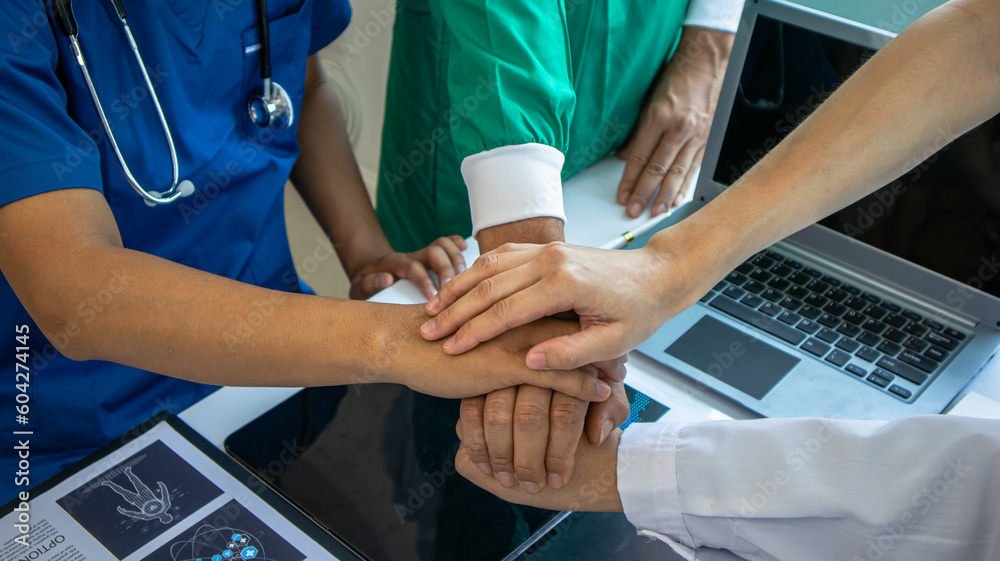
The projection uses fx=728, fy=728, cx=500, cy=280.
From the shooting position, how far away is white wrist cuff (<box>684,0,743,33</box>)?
4.48 feet

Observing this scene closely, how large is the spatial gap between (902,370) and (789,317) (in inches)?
5.8

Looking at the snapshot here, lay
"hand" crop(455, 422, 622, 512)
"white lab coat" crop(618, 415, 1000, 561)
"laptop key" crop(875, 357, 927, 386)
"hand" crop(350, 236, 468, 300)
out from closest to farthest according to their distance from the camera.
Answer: "white lab coat" crop(618, 415, 1000, 561) → "hand" crop(455, 422, 622, 512) → "laptop key" crop(875, 357, 927, 386) → "hand" crop(350, 236, 468, 300)

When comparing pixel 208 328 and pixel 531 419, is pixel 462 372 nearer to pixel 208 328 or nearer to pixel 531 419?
pixel 531 419

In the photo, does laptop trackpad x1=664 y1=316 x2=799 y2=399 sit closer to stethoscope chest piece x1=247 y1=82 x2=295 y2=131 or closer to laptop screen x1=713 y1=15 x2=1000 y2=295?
laptop screen x1=713 y1=15 x2=1000 y2=295

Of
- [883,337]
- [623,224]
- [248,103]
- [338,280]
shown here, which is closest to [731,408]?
[883,337]

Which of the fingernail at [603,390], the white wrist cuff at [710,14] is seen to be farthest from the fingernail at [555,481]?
the white wrist cuff at [710,14]

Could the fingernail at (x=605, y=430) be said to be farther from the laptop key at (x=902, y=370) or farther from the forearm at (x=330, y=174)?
the forearm at (x=330, y=174)

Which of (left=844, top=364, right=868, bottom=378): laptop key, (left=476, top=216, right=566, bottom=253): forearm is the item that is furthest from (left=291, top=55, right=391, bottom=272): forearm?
(left=844, top=364, right=868, bottom=378): laptop key

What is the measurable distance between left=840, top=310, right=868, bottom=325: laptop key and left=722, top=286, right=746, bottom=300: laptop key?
0.44 ft

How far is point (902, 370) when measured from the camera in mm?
896

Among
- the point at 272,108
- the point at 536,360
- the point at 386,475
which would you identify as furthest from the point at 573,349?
the point at 272,108

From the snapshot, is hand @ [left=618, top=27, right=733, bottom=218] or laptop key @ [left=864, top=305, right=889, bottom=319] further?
hand @ [left=618, top=27, right=733, bottom=218]

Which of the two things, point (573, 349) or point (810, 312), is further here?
point (810, 312)

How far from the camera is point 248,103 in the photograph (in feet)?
3.64
